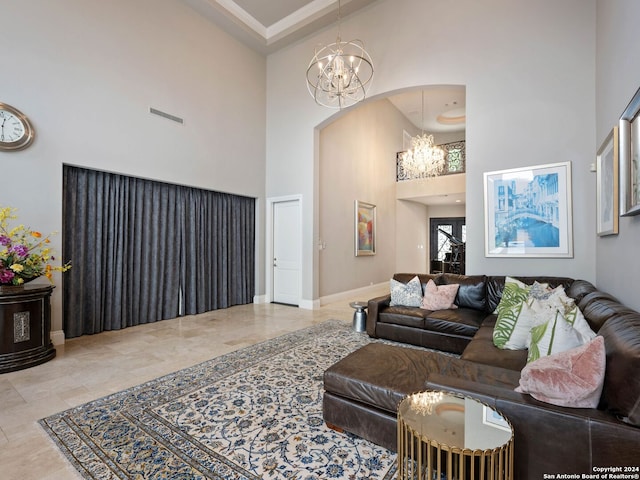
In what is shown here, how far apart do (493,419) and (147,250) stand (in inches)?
198

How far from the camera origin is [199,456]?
182cm

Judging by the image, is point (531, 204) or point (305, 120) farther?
point (305, 120)

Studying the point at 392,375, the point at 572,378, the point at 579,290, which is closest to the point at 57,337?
the point at 392,375

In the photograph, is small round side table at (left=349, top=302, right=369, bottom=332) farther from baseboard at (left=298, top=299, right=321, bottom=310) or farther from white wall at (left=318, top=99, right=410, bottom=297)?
white wall at (left=318, top=99, right=410, bottom=297)

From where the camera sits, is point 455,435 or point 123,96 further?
point 123,96

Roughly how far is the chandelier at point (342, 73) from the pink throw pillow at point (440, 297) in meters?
2.71

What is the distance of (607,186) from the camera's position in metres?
2.96

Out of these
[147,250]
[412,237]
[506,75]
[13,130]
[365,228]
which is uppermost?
[506,75]

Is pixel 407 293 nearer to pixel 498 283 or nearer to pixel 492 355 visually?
pixel 498 283

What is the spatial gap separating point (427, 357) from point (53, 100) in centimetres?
503

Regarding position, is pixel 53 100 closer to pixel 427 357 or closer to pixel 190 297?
pixel 190 297

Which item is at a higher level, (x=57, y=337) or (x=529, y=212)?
(x=529, y=212)

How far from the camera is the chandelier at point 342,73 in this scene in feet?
13.0

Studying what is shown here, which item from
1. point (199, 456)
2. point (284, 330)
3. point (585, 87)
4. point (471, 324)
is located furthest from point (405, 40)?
point (199, 456)
